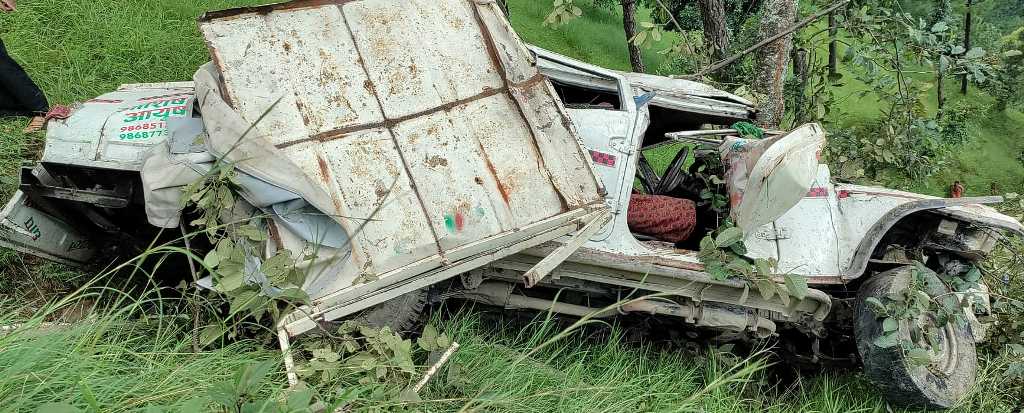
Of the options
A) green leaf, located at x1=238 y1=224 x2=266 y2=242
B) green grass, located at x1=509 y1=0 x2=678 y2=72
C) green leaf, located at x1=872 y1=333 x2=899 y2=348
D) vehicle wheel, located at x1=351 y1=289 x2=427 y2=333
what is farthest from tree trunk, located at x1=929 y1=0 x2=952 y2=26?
green leaf, located at x1=238 y1=224 x2=266 y2=242

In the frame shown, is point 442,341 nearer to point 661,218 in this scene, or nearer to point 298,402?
point 298,402

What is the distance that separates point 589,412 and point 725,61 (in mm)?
3903

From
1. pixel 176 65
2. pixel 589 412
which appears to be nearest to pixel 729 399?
pixel 589 412

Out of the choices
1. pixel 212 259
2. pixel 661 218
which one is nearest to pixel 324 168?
pixel 212 259

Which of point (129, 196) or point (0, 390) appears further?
point (129, 196)

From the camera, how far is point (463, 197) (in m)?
3.46

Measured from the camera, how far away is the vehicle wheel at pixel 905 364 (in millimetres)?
4098

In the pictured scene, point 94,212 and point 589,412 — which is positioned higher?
point 94,212

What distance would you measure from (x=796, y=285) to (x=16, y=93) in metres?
4.84

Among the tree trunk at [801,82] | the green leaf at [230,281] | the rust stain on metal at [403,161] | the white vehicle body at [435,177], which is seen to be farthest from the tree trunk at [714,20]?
the green leaf at [230,281]

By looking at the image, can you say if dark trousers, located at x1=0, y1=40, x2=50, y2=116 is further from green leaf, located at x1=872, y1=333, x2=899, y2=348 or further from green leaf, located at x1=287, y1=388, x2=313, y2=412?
green leaf, located at x1=872, y1=333, x2=899, y2=348

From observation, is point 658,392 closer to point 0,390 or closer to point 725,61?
point 0,390

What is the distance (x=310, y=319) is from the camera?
3080 mm

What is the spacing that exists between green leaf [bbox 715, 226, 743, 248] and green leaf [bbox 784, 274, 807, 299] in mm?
329
